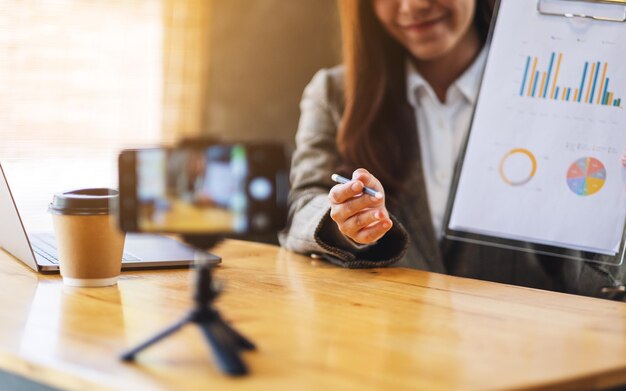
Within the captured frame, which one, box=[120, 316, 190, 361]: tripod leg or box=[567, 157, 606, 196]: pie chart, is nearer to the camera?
box=[120, 316, 190, 361]: tripod leg

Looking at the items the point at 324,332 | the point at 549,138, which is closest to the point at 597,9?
the point at 549,138

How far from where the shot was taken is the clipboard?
153 cm

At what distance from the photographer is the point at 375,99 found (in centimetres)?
204

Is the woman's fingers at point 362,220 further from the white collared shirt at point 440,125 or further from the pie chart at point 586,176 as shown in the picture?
the white collared shirt at point 440,125

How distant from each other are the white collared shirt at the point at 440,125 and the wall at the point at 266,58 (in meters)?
1.50

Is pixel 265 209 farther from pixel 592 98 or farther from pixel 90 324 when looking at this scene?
pixel 592 98

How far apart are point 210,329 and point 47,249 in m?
0.72

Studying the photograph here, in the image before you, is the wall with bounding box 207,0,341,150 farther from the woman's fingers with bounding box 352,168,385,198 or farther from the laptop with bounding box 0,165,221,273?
the woman's fingers with bounding box 352,168,385,198

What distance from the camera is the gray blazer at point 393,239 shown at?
150 centimetres

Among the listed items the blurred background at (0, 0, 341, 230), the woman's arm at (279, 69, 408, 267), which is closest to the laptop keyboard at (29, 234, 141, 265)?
the woman's arm at (279, 69, 408, 267)

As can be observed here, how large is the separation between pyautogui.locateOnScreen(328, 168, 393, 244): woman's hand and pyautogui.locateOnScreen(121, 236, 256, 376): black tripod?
54cm

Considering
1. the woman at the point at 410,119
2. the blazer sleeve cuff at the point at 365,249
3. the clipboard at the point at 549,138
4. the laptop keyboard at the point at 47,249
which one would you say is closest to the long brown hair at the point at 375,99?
the woman at the point at 410,119

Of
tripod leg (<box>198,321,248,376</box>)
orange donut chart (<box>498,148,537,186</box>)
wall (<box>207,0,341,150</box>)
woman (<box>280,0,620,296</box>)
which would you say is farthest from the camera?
wall (<box>207,0,341,150</box>)

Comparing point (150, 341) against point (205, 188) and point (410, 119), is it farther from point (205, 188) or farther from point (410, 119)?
point (410, 119)
